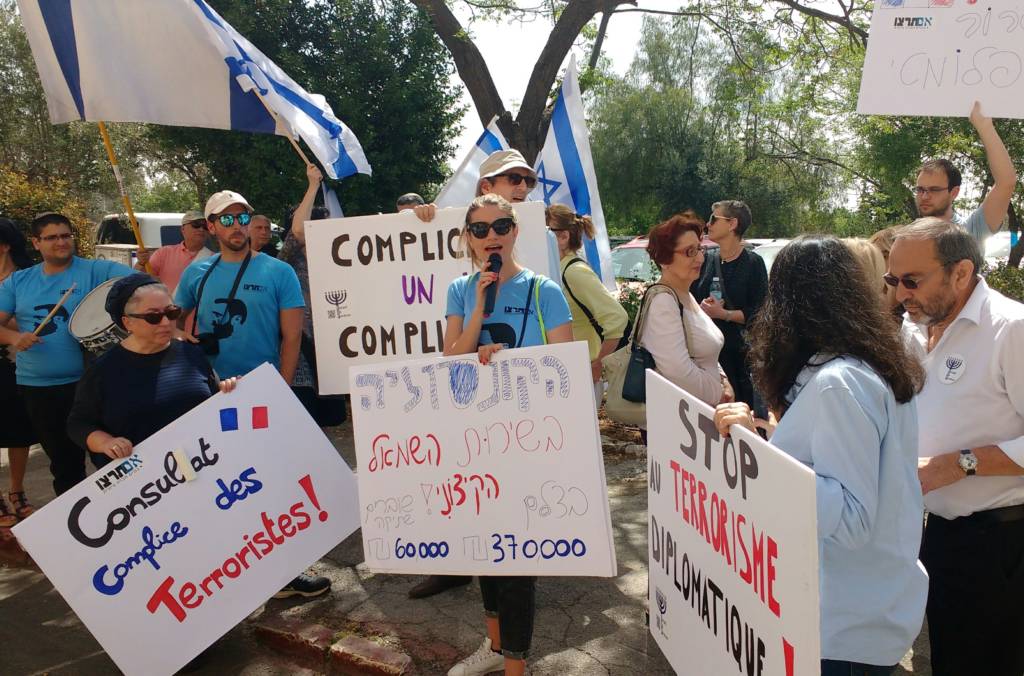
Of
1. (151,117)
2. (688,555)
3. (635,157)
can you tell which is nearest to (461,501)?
(688,555)

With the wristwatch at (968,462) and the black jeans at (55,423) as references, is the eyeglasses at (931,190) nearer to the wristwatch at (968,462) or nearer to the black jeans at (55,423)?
the wristwatch at (968,462)

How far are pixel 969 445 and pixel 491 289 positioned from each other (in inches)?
68.2

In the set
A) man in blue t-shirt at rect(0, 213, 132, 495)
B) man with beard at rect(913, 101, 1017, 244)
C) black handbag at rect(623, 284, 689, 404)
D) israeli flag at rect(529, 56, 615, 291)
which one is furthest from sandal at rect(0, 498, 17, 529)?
man with beard at rect(913, 101, 1017, 244)

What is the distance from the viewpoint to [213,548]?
3.44m

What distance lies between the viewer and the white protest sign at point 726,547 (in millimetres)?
1643

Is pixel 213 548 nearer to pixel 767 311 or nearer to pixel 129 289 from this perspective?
pixel 129 289

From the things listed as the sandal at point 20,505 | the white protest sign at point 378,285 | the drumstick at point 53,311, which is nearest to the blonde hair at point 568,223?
the white protest sign at point 378,285

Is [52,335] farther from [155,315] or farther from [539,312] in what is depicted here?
[539,312]

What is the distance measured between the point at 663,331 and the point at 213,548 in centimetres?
220

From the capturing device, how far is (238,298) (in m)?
4.09

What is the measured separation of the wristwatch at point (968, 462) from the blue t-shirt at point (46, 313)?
4465 mm

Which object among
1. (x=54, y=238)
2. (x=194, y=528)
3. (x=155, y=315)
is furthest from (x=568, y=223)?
(x=54, y=238)

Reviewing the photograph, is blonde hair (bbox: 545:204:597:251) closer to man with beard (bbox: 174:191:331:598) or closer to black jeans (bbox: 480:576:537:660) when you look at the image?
man with beard (bbox: 174:191:331:598)

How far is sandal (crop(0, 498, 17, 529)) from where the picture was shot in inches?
203
